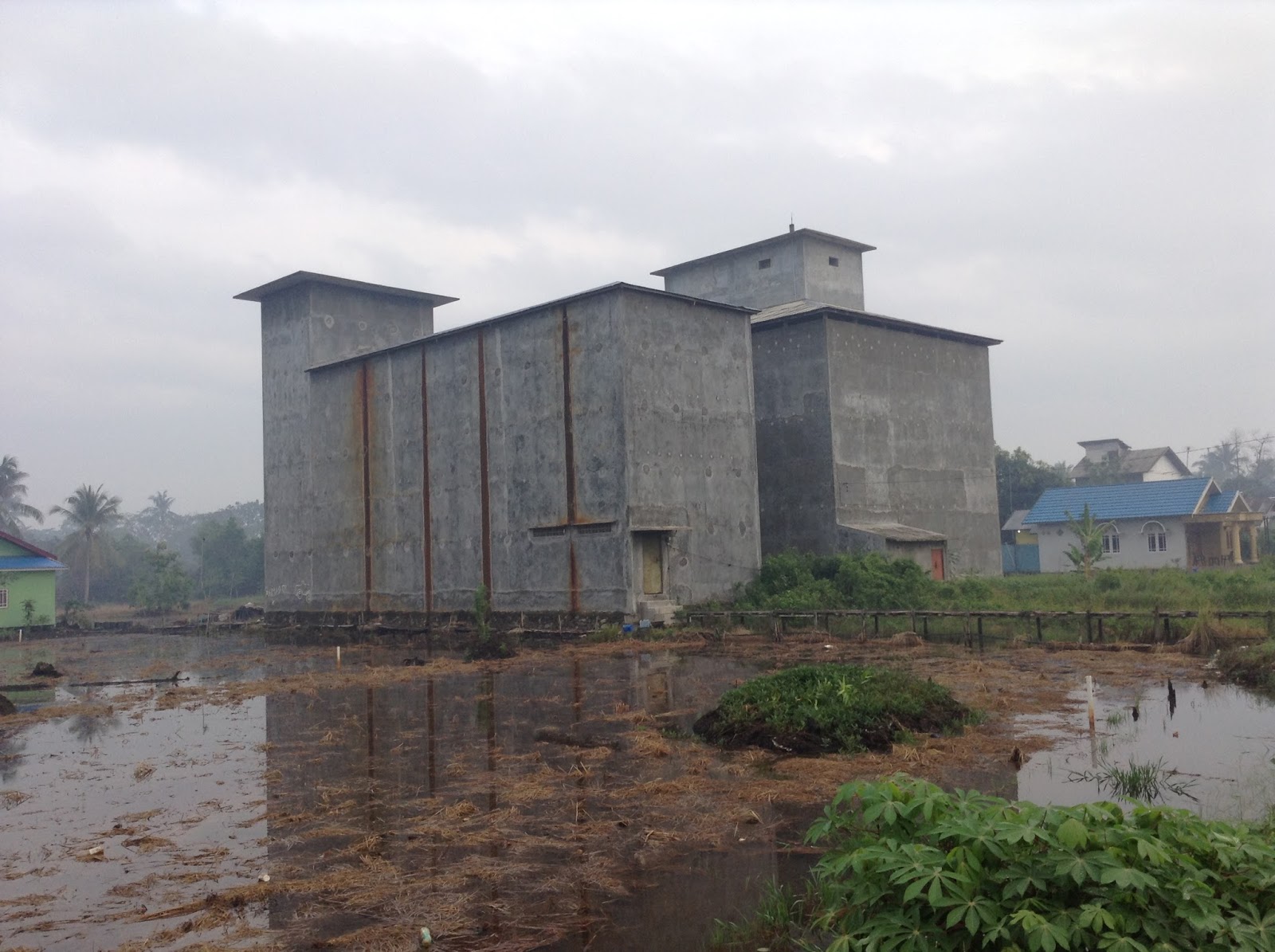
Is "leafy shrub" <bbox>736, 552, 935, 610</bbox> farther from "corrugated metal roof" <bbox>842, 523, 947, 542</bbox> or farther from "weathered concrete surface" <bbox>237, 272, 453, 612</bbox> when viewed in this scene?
"weathered concrete surface" <bbox>237, 272, 453, 612</bbox>

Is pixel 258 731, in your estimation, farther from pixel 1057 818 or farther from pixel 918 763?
pixel 1057 818

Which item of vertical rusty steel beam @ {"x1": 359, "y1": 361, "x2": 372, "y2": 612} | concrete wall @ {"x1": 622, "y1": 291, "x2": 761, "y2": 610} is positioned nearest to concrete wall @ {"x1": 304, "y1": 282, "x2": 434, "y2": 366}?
vertical rusty steel beam @ {"x1": 359, "y1": 361, "x2": 372, "y2": 612}

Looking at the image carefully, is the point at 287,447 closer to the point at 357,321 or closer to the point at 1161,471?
the point at 357,321

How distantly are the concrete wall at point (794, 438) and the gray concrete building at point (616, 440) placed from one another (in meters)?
0.08

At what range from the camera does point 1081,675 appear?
17453 mm

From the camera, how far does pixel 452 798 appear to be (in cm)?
1027

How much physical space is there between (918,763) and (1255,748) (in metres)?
3.60

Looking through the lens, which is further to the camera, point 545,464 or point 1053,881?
point 545,464

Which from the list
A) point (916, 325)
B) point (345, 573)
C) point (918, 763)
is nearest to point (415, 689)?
point (918, 763)

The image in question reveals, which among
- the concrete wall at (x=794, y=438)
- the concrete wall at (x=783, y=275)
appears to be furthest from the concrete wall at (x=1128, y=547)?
the concrete wall at (x=794, y=438)

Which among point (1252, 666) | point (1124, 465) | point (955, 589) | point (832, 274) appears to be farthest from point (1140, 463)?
point (1252, 666)

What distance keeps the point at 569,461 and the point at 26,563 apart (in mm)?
29881

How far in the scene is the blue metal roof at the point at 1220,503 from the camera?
47000 mm

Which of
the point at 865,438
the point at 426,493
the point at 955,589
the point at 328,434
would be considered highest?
the point at 328,434
